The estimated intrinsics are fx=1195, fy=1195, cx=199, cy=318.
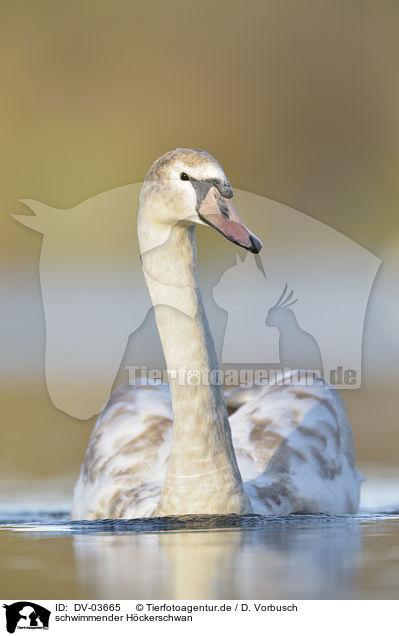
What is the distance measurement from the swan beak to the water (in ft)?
3.59

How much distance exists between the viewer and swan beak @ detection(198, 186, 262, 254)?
441cm

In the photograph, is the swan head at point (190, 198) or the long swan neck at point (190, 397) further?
the long swan neck at point (190, 397)

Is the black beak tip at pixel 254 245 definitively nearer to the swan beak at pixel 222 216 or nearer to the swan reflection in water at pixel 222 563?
the swan beak at pixel 222 216


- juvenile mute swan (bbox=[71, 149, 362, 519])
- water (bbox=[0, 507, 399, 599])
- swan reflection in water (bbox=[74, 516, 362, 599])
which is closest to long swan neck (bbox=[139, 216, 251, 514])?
juvenile mute swan (bbox=[71, 149, 362, 519])

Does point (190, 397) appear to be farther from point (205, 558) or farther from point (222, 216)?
point (205, 558)

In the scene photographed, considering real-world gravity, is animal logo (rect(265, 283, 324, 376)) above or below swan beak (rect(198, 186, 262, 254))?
above

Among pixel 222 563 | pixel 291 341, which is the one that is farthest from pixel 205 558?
pixel 291 341

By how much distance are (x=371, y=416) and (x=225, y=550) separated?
14.9 ft

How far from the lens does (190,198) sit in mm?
4684

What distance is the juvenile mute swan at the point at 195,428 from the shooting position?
187 inches
